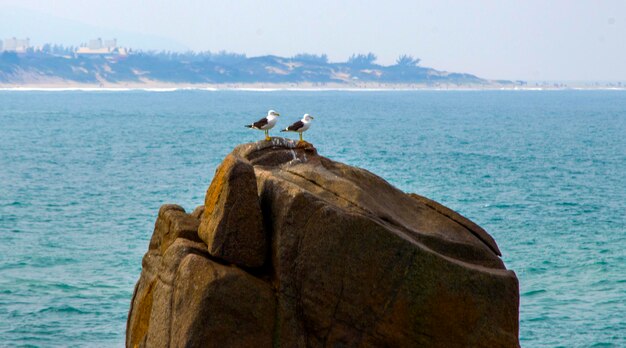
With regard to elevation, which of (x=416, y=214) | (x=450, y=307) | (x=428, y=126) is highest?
(x=416, y=214)

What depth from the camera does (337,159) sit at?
6303 cm

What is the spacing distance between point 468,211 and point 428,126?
88038 mm

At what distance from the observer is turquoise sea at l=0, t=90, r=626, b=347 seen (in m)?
25.9

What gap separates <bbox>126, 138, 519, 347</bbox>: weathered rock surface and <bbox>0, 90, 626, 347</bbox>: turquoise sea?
10101mm

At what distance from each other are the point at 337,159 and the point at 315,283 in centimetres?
4945

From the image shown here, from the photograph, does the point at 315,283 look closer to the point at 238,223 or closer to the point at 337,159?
the point at 238,223

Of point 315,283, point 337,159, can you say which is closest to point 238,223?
point 315,283

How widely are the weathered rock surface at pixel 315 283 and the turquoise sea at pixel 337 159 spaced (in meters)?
10.1

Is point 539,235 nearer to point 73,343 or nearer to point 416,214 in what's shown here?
point 73,343

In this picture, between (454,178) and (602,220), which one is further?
(454,178)

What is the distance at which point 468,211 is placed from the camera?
4622cm

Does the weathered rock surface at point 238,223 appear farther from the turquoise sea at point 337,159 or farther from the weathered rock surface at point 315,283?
the turquoise sea at point 337,159

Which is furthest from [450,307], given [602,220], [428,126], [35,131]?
[428,126]

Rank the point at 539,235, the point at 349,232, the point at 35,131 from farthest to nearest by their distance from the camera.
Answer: the point at 35,131
the point at 539,235
the point at 349,232
